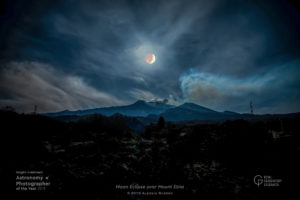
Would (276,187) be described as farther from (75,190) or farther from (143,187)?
(75,190)

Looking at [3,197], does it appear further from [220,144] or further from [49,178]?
[220,144]

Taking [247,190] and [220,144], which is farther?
[220,144]

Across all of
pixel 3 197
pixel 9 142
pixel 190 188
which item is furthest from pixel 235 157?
pixel 9 142

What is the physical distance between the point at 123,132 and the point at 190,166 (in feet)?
71.0

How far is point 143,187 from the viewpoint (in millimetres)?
4094

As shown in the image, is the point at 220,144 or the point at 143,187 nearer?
the point at 143,187

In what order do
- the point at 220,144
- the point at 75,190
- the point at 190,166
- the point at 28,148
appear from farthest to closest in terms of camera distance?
the point at 220,144 < the point at 28,148 < the point at 190,166 < the point at 75,190

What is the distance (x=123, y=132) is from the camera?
25312mm

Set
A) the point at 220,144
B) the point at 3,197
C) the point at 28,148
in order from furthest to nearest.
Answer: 1. the point at 220,144
2. the point at 28,148
3. the point at 3,197

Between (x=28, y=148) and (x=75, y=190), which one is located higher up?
(x=28, y=148)

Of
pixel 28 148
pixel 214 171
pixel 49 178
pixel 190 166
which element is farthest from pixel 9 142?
pixel 214 171

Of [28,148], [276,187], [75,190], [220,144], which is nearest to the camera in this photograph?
[75,190]

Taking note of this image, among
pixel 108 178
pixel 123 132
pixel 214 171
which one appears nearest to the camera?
pixel 108 178

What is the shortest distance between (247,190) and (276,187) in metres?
1.28
